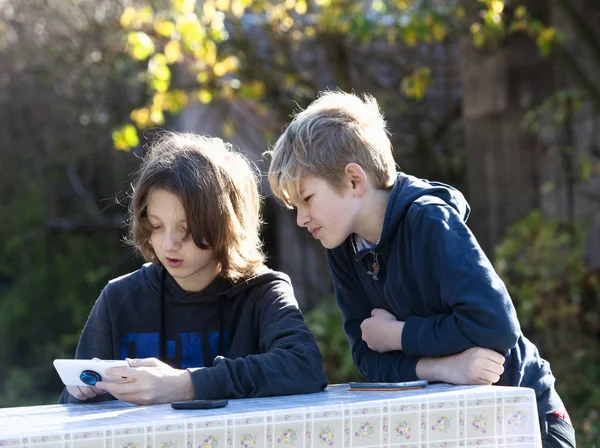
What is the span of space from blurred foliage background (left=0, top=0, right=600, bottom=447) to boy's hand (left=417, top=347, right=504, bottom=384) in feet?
9.04

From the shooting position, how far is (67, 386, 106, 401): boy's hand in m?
2.48

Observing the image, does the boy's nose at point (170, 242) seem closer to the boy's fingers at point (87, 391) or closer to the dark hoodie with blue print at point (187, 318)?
the dark hoodie with blue print at point (187, 318)

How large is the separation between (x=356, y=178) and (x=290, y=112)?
543 cm

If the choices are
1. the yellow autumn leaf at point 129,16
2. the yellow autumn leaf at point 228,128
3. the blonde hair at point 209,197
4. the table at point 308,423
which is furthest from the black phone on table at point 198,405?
the yellow autumn leaf at point 228,128

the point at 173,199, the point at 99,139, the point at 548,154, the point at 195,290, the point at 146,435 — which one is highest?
the point at 99,139

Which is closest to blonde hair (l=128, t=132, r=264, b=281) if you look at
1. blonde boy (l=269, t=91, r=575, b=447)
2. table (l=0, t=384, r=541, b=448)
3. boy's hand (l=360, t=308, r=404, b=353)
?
blonde boy (l=269, t=91, r=575, b=447)

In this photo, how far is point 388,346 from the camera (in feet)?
8.89

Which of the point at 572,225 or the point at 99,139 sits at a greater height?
the point at 99,139

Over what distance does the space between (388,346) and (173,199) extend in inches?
30.3

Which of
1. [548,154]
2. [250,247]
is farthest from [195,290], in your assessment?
[548,154]

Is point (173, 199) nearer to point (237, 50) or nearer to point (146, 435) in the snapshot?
point (146, 435)

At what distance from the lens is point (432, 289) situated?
2588 mm

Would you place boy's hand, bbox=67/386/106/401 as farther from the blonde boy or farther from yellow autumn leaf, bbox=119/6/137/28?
yellow autumn leaf, bbox=119/6/137/28

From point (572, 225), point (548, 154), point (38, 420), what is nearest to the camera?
point (38, 420)
